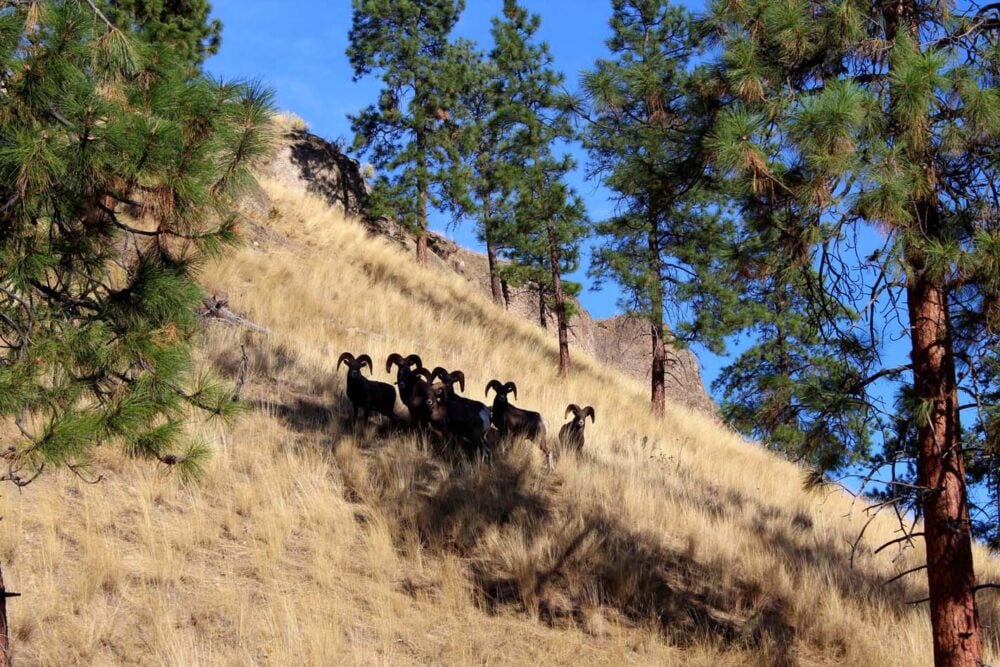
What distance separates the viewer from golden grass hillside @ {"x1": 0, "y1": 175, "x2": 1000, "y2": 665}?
26.6 ft

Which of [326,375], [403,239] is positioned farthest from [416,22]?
[326,375]

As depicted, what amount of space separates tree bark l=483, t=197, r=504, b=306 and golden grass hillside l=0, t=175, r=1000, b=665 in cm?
1051

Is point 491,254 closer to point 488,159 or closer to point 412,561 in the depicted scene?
point 488,159

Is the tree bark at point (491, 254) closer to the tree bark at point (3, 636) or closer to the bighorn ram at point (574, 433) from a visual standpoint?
the bighorn ram at point (574, 433)

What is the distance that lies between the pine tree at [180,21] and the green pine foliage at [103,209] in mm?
18590

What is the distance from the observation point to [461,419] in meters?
12.6

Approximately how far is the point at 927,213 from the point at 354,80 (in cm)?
2729

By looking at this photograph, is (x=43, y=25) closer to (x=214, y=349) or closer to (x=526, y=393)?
(x=214, y=349)

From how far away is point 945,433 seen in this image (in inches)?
281

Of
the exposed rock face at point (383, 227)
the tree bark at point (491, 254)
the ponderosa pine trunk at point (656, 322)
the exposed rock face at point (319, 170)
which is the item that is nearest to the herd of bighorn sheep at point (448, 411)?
the ponderosa pine trunk at point (656, 322)

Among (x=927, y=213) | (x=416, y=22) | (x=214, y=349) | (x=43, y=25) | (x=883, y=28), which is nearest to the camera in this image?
(x=43, y=25)

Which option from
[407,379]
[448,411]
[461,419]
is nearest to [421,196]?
[407,379]

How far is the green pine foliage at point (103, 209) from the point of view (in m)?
5.38

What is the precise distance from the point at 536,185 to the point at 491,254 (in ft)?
31.9
